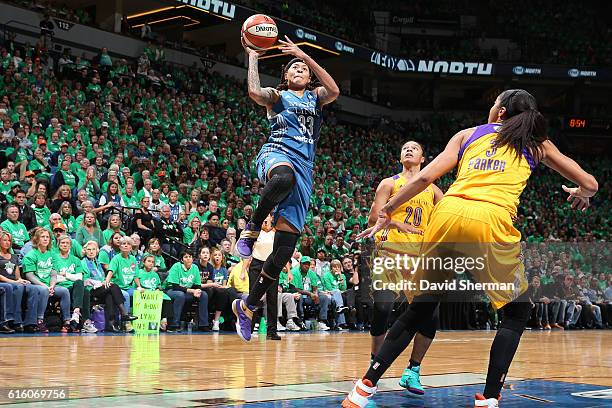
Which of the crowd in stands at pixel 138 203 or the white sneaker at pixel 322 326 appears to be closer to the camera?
the crowd in stands at pixel 138 203

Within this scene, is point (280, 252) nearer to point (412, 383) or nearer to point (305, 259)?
point (412, 383)

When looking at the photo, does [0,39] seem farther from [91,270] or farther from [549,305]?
[549,305]

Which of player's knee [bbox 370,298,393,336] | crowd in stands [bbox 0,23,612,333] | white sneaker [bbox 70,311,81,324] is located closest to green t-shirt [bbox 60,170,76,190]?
crowd in stands [bbox 0,23,612,333]

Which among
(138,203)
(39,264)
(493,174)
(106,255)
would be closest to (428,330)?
(493,174)

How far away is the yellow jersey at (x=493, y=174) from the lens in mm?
3926

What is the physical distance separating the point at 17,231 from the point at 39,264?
3.05ft

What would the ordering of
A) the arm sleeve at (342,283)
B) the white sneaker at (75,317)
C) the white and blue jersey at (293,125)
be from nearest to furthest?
the white and blue jersey at (293,125)
the white sneaker at (75,317)
the arm sleeve at (342,283)

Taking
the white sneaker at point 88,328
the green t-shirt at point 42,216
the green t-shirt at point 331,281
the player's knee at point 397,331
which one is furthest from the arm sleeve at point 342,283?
the player's knee at point 397,331

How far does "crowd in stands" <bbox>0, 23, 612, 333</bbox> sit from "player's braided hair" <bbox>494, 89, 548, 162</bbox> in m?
4.69

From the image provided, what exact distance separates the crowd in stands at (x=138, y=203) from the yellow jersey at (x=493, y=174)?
4734mm

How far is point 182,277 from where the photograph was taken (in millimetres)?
11930

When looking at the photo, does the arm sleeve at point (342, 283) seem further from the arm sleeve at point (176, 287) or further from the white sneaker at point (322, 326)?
the arm sleeve at point (176, 287)

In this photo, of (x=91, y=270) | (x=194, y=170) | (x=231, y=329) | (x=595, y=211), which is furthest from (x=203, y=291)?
(x=595, y=211)

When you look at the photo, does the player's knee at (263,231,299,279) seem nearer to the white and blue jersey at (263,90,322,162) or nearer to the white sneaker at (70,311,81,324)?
the white and blue jersey at (263,90,322,162)
